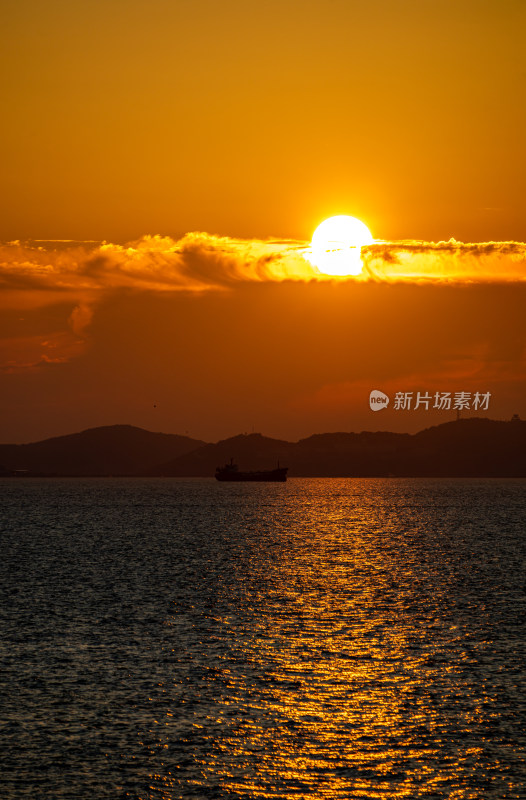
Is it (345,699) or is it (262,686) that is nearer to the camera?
(345,699)

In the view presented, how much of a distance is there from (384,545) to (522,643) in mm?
86175

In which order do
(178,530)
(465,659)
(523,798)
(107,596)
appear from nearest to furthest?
1. (523,798)
2. (465,659)
3. (107,596)
4. (178,530)

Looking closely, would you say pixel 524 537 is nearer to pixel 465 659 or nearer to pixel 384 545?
pixel 384 545

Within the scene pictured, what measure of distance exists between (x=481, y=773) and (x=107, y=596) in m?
51.1

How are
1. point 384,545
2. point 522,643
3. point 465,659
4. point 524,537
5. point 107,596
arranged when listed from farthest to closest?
1. point 524,537
2. point 384,545
3. point 107,596
4. point 522,643
5. point 465,659

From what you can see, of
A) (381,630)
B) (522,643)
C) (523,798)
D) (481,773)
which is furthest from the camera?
(381,630)

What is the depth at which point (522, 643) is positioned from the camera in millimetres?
56156

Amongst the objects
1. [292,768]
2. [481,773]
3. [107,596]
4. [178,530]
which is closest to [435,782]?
[481,773]

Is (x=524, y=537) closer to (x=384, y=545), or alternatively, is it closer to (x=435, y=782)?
(x=384, y=545)

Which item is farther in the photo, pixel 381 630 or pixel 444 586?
pixel 444 586

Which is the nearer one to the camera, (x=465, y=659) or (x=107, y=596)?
(x=465, y=659)

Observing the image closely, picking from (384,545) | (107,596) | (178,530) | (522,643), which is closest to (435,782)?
(522,643)

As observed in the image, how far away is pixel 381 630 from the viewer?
201 feet

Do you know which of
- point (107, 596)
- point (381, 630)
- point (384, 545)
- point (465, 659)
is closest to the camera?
point (465, 659)
